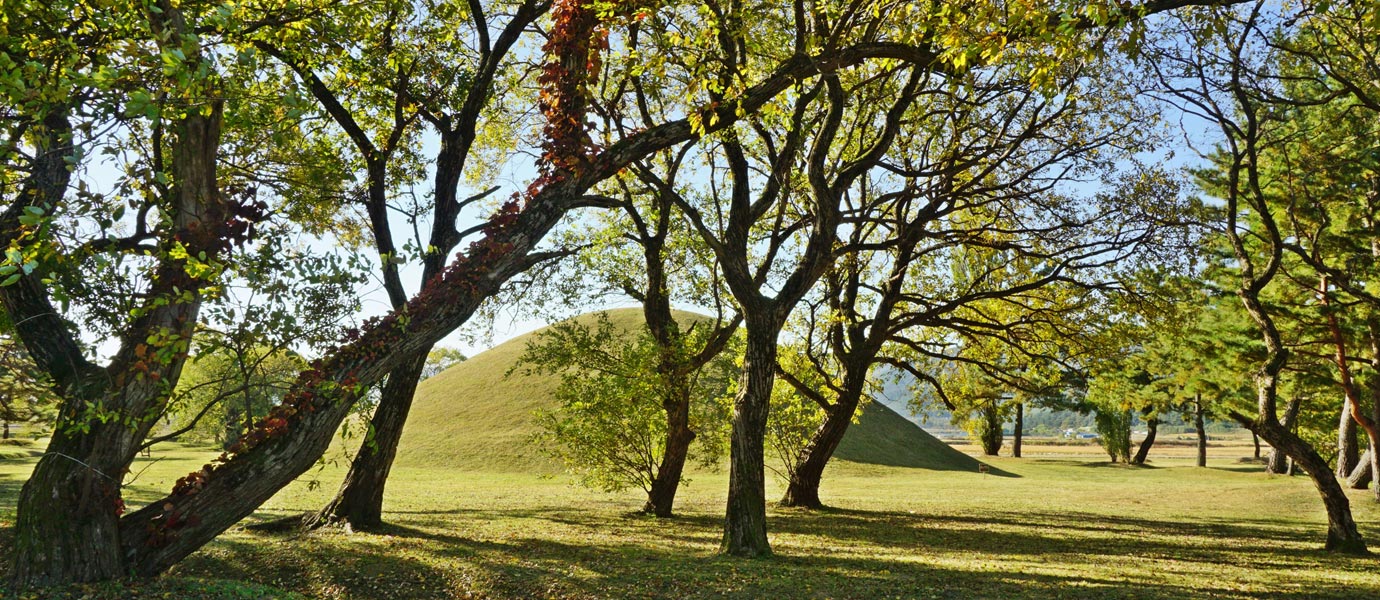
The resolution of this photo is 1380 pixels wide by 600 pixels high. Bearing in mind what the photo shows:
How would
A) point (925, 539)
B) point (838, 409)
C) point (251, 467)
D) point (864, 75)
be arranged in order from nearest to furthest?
point (251, 467) → point (925, 539) → point (864, 75) → point (838, 409)

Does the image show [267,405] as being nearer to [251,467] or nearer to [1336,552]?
[251,467]

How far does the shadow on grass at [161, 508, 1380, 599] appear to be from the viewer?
34.3 ft

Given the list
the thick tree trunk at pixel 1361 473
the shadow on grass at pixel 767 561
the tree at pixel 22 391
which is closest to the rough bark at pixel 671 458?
the shadow on grass at pixel 767 561

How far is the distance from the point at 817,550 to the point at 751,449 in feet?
9.08

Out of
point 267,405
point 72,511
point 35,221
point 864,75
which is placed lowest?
point 72,511

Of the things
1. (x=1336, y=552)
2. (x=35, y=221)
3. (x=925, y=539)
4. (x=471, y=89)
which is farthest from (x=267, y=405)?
(x=1336, y=552)

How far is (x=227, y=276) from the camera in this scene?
778 centimetres

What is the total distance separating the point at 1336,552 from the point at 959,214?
11.9 m

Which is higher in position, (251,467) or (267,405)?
(267,405)

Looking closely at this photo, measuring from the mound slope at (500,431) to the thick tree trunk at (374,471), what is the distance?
25.2 metres

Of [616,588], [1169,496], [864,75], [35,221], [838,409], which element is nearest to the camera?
[35,221]

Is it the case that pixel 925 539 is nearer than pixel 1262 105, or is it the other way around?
pixel 1262 105

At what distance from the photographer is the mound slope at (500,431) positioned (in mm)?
42031

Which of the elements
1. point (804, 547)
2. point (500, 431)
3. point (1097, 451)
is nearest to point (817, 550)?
point (804, 547)
